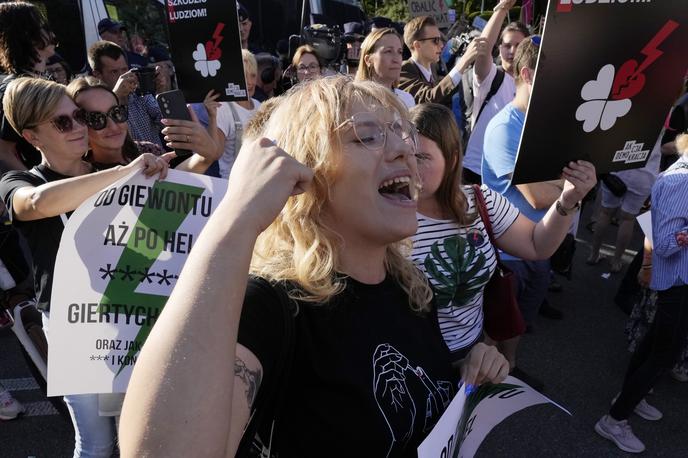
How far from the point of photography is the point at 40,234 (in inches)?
82.4

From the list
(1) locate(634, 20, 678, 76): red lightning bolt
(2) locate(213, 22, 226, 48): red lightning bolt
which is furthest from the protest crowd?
(1) locate(634, 20, 678, 76): red lightning bolt

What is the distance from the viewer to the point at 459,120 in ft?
16.8

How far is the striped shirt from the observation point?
7.22 feet

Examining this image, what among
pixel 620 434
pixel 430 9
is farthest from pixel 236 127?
pixel 430 9

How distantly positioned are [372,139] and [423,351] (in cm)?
54

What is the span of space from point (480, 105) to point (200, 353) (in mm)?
3978

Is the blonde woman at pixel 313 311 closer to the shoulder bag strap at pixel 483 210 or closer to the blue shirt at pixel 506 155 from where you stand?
the shoulder bag strap at pixel 483 210

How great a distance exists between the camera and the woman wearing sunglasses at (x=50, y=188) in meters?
1.94

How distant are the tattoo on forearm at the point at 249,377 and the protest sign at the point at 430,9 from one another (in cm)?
820

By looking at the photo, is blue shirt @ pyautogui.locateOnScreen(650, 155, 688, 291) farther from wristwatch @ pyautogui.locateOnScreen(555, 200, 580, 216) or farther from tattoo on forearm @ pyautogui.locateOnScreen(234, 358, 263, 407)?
tattoo on forearm @ pyautogui.locateOnScreen(234, 358, 263, 407)

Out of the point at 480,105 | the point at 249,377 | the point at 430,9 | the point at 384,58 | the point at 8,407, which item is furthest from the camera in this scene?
the point at 430,9

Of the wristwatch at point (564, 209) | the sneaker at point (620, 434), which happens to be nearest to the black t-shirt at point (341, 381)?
the wristwatch at point (564, 209)

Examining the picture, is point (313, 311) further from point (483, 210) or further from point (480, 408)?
point (483, 210)

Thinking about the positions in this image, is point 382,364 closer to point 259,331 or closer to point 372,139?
point 259,331
